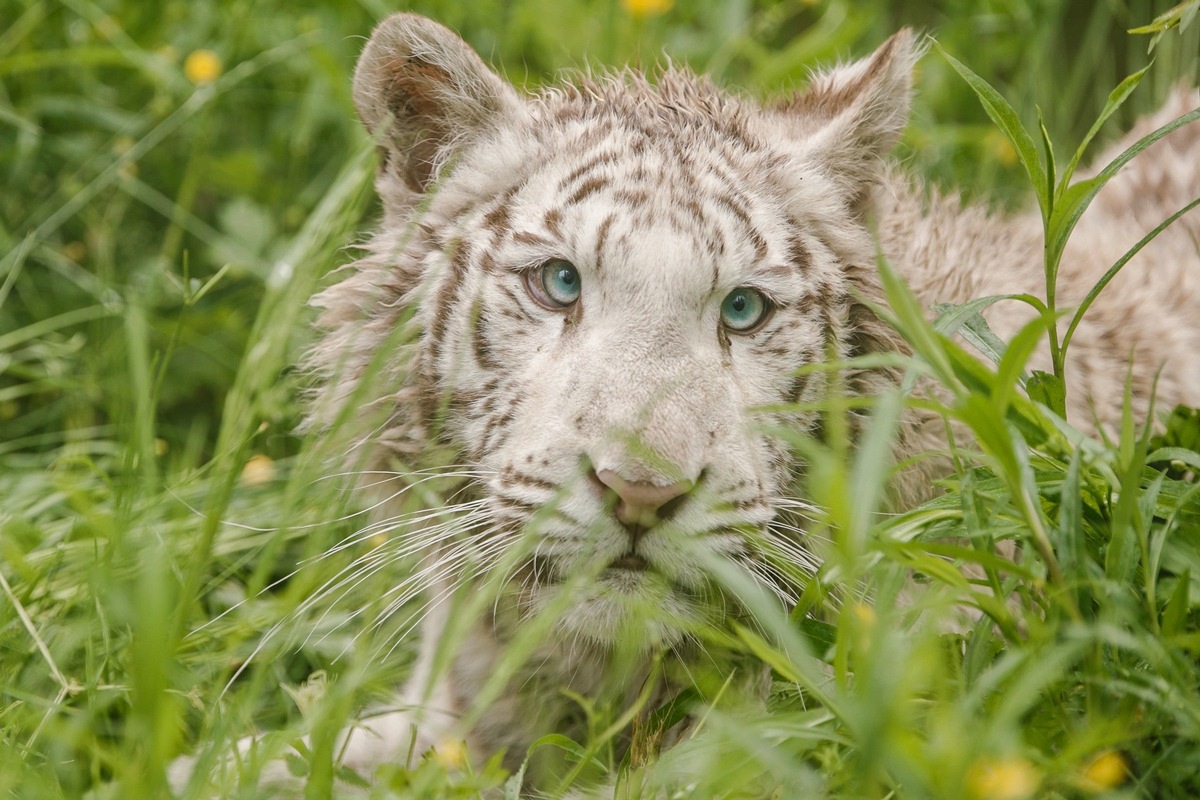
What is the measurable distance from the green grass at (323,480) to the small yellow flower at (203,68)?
6cm

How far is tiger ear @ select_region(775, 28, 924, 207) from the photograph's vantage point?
2.69 metres

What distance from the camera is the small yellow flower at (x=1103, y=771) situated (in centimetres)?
150

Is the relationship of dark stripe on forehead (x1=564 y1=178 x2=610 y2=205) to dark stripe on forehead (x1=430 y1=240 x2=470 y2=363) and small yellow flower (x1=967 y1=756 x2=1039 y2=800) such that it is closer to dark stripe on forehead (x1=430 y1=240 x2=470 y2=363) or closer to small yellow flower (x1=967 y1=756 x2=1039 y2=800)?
dark stripe on forehead (x1=430 y1=240 x2=470 y2=363)

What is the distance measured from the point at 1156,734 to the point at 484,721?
1430mm

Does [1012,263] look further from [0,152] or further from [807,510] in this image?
[0,152]

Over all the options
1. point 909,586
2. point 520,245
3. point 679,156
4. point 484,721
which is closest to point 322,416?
point 520,245

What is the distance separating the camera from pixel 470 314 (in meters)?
2.49

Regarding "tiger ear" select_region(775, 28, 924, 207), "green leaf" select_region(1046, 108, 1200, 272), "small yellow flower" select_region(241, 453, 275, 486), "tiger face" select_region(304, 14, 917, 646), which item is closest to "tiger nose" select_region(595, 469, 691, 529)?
"tiger face" select_region(304, 14, 917, 646)

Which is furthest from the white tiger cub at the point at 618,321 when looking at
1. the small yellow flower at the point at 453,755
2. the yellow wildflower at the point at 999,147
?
the yellow wildflower at the point at 999,147

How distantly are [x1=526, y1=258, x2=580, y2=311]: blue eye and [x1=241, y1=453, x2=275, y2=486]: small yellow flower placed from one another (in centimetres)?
121

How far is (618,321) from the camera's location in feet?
7.68

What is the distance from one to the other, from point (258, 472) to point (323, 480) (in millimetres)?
565

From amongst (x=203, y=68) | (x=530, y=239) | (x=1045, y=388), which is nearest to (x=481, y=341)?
(x=530, y=239)

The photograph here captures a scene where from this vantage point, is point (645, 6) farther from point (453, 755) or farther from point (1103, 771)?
point (1103, 771)
